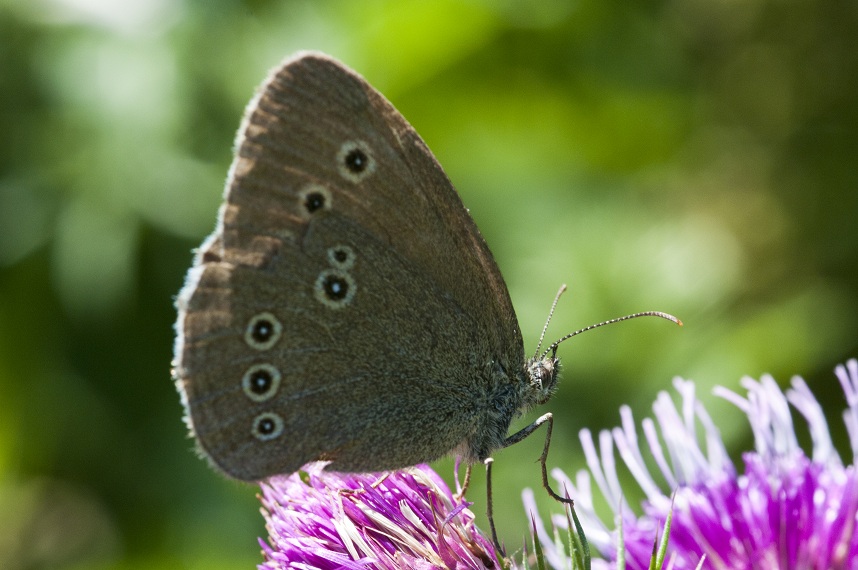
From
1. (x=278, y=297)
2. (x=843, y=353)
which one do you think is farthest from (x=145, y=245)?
(x=843, y=353)

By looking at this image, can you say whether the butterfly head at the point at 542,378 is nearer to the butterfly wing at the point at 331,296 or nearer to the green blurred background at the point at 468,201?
the butterfly wing at the point at 331,296

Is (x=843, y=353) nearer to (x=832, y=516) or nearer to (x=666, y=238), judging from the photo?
(x=666, y=238)

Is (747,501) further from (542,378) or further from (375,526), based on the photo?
(375,526)

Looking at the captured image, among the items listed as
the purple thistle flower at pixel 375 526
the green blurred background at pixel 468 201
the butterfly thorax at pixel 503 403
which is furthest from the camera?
the green blurred background at pixel 468 201

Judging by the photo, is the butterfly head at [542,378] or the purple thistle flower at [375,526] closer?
the purple thistle flower at [375,526]

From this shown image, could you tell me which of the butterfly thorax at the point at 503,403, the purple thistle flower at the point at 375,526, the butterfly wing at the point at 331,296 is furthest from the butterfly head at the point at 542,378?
the purple thistle flower at the point at 375,526

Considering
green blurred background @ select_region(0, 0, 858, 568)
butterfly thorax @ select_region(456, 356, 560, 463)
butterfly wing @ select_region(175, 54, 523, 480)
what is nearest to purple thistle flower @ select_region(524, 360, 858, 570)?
butterfly thorax @ select_region(456, 356, 560, 463)

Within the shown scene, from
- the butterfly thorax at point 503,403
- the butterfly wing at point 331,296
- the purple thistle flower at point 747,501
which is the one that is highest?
the butterfly wing at point 331,296
